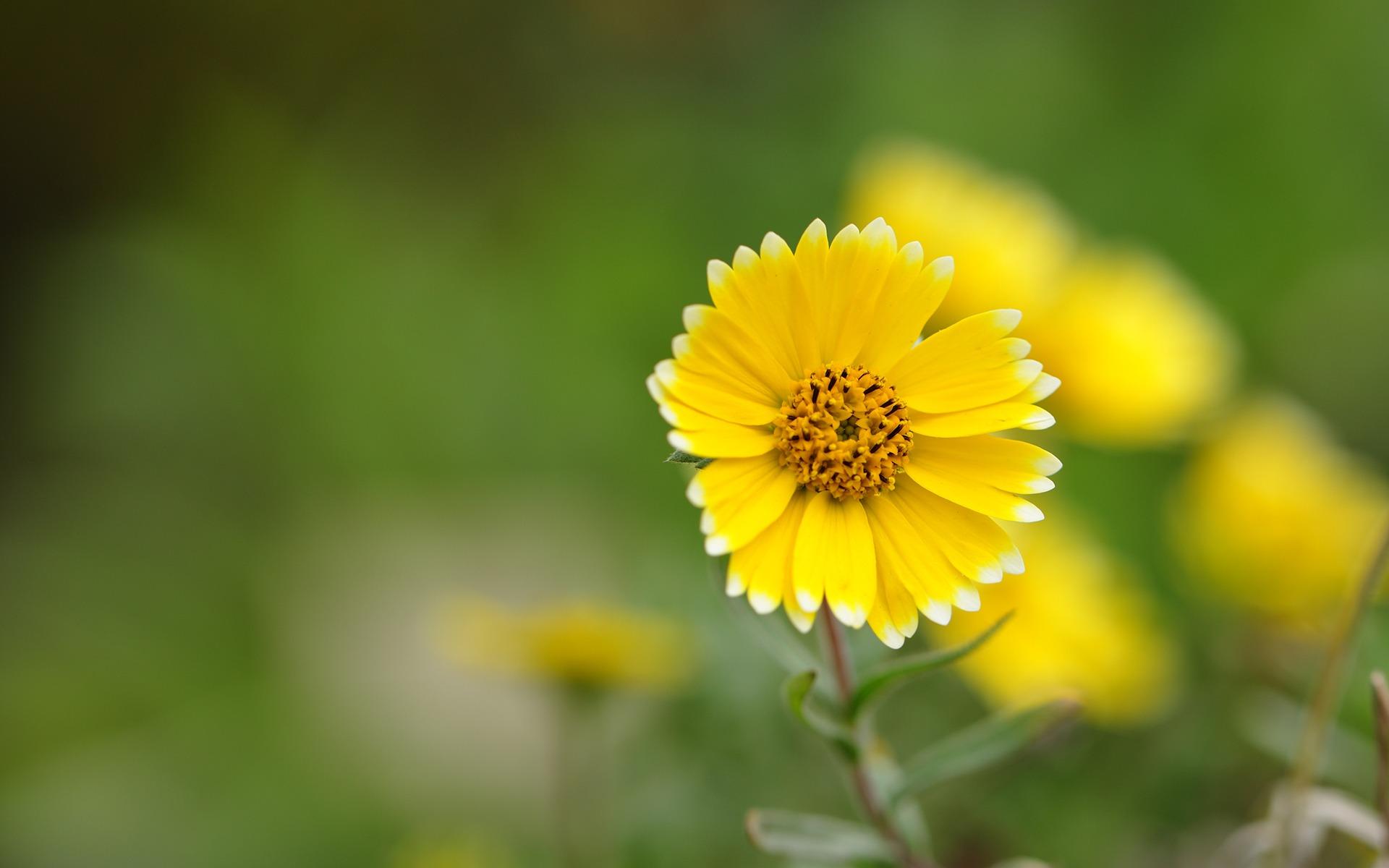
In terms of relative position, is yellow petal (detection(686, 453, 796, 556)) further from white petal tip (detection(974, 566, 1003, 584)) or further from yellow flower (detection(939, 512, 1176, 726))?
yellow flower (detection(939, 512, 1176, 726))

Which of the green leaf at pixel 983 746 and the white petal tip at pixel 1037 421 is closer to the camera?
the white petal tip at pixel 1037 421

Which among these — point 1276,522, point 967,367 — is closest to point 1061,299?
point 1276,522

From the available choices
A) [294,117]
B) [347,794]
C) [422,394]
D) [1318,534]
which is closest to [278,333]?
[422,394]

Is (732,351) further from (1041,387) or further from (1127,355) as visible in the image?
(1127,355)

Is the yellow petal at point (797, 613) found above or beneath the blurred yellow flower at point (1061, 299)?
beneath

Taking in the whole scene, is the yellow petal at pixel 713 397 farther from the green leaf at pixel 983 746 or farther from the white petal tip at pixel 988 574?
the green leaf at pixel 983 746

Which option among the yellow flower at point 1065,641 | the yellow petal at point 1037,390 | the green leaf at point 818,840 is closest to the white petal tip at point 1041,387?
the yellow petal at point 1037,390
